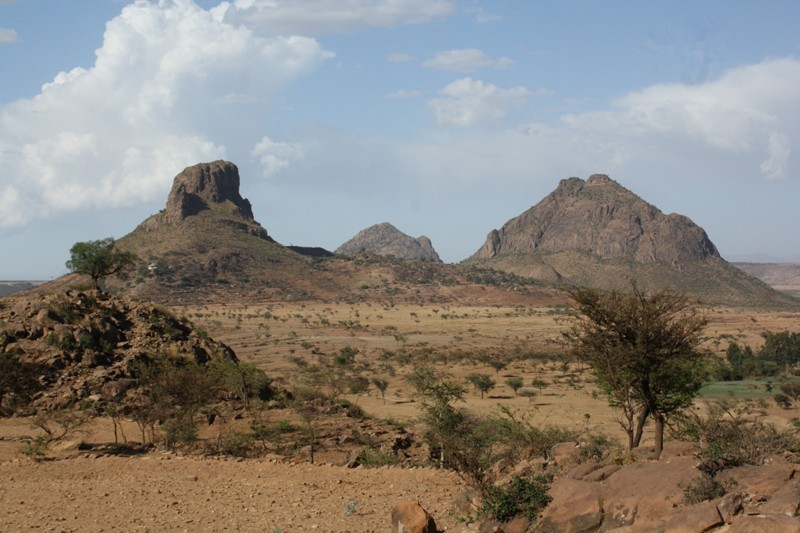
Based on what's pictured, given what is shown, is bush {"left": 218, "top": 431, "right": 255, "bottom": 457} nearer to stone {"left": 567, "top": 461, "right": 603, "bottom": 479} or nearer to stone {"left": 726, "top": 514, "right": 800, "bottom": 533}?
stone {"left": 567, "top": 461, "right": 603, "bottom": 479}

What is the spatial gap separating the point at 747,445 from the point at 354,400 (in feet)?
98.3

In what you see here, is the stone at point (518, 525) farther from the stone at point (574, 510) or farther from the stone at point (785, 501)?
the stone at point (785, 501)

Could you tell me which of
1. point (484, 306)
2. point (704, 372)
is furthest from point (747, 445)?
point (484, 306)

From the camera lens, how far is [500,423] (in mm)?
19656

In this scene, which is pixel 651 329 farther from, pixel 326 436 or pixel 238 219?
pixel 238 219

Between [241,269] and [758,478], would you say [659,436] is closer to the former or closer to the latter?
[758,478]

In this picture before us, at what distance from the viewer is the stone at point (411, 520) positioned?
1127cm

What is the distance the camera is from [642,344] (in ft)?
54.2

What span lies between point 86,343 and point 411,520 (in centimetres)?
2127

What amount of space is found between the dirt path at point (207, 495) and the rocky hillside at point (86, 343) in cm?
911

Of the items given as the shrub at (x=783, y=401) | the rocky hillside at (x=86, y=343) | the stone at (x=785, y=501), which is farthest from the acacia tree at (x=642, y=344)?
the shrub at (x=783, y=401)

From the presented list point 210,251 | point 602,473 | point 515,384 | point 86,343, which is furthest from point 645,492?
point 210,251

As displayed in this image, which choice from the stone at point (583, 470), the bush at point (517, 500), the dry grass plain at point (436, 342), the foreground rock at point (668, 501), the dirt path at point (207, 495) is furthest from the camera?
the dry grass plain at point (436, 342)

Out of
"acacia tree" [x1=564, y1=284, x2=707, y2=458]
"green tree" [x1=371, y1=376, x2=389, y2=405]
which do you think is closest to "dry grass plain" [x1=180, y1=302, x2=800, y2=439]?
"green tree" [x1=371, y1=376, x2=389, y2=405]
